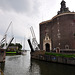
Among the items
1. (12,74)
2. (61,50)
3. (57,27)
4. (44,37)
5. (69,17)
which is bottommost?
(12,74)

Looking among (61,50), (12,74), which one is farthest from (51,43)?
(12,74)

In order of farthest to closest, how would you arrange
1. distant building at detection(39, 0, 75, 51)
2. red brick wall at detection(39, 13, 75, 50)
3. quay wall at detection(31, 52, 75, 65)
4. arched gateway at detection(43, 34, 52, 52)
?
arched gateway at detection(43, 34, 52, 52)
distant building at detection(39, 0, 75, 51)
red brick wall at detection(39, 13, 75, 50)
quay wall at detection(31, 52, 75, 65)

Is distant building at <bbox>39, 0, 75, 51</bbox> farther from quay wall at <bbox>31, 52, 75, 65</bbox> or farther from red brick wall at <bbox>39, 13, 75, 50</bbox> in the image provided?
quay wall at <bbox>31, 52, 75, 65</bbox>

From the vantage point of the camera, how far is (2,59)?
107ft

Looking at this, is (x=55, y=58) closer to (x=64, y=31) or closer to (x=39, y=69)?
(x=39, y=69)

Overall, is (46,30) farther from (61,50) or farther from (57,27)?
(61,50)

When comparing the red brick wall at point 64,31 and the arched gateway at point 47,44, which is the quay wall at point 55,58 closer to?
the arched gateway at point 47,44

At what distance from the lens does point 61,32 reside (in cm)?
4425

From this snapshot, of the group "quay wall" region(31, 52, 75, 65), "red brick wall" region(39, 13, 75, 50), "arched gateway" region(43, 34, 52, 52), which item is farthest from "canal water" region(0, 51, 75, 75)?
"arched gateway" region(43, 34, 52, 52)

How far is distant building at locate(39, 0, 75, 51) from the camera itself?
41906 mm

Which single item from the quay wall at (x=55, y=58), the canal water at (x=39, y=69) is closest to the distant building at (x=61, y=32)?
the quay wall at (x=55, y=58)

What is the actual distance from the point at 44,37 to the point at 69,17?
20.8 meters

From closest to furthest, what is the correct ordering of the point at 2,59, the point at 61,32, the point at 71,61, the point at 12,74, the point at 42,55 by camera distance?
the point at 12,74 → the point at 71,61 → the point at 2,59 → the point at 42,55 → the point at 61,32

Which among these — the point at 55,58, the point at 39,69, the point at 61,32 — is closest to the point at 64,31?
the point at 61,32
